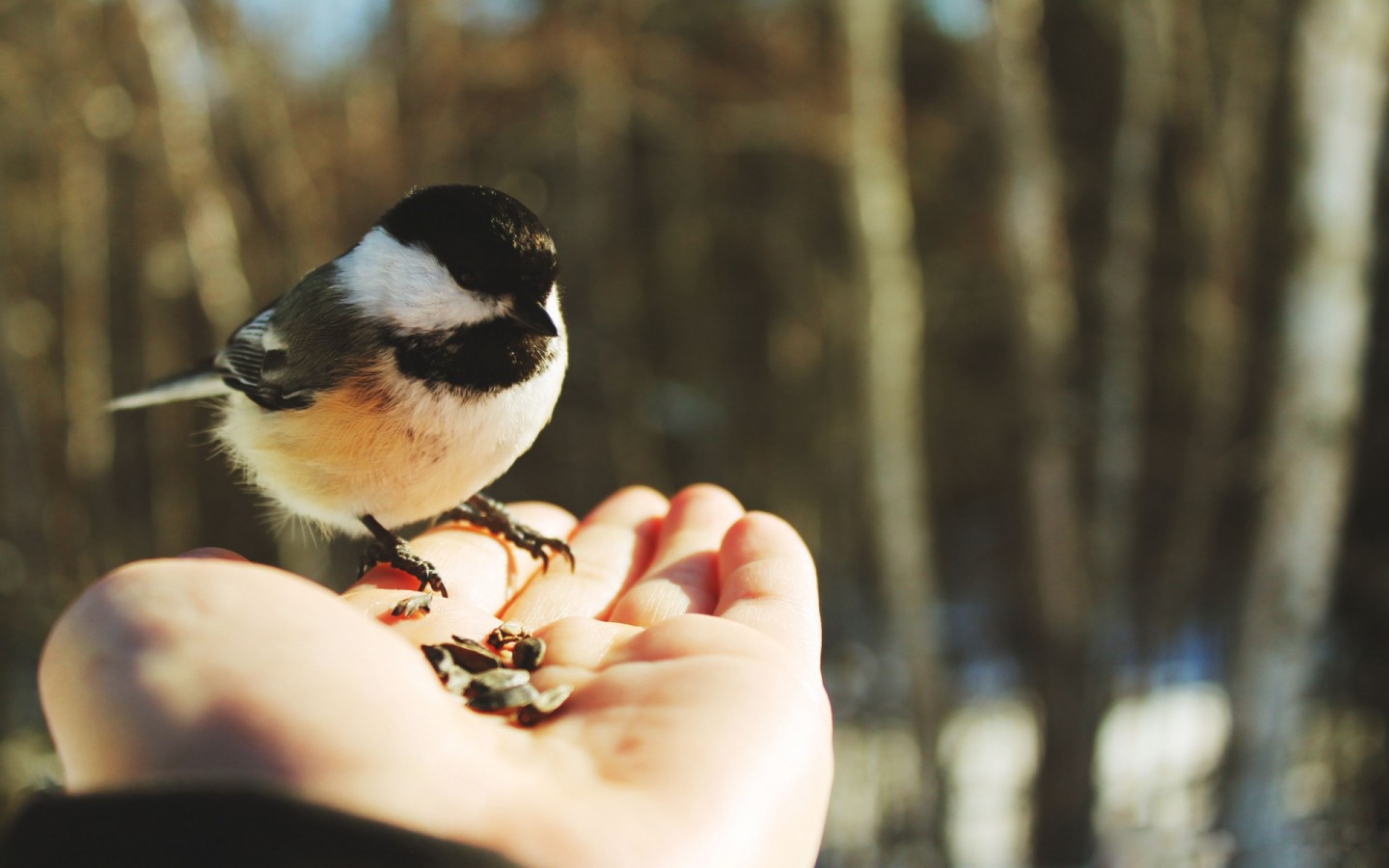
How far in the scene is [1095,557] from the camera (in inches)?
98.7

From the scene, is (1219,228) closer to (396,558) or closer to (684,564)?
(684,564)

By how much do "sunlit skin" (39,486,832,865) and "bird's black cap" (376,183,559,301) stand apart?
425mm

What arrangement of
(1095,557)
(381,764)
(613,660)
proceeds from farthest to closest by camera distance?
(1095,557), (613,660), (381,764)

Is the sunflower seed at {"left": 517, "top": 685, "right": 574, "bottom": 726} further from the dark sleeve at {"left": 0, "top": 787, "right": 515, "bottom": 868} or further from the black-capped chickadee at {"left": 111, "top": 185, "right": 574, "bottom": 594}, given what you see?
the black-capped chickadee at {"left": 111, "top": 185, "right": 574, "bottom": 594}

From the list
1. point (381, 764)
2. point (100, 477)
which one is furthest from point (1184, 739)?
point (100, 477)

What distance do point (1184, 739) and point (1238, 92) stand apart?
2.30 m

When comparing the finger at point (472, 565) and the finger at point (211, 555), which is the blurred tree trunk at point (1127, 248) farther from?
the finger at point (211, 555)

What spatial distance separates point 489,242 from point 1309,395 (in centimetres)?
194

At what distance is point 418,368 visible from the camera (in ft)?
3.72

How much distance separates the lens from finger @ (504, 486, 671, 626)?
4.07 ft

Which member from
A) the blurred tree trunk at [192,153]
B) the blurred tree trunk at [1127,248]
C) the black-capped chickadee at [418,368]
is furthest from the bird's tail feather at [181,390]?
the blurred tree trunk at [1127,248]

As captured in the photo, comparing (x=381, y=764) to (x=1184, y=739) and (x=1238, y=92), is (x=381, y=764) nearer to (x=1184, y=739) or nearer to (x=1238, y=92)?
(x=1238, y=92)

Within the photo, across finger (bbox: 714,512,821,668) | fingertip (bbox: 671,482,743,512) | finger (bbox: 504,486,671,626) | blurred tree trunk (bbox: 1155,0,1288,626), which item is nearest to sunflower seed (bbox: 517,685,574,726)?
finger (bbox: 714,512,821,668)

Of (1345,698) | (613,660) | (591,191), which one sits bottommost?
(1345,698)
